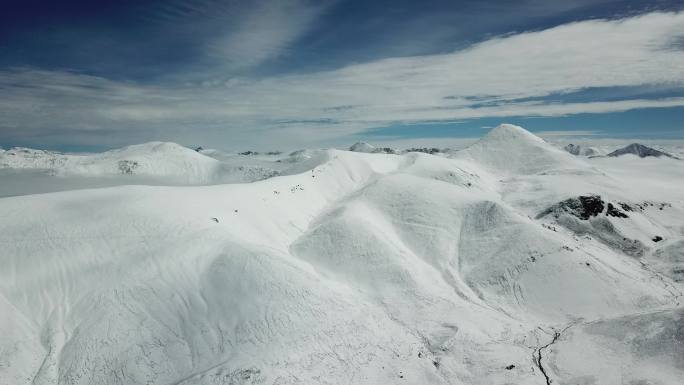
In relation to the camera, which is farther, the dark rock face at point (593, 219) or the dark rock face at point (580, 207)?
the dark rock face at point (580, 207)

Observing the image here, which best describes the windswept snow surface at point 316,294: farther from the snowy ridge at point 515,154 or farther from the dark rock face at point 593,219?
the snowy ridge at point 515,154

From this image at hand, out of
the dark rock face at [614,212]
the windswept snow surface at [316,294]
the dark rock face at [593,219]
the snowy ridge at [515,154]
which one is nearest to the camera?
the windswept snow surface at [316,294]

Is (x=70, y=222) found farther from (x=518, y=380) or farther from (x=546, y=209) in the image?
(x=546, y=209)

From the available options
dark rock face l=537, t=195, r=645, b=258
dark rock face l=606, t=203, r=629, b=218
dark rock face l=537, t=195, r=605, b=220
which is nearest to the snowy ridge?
dark rock face l=537, t=195, r=605, b=220

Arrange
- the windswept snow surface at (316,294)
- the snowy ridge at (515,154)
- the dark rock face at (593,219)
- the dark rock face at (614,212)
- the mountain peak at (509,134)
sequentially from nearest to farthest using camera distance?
the windswept snow surface at (316,294), the dark rock face at (593,219), the dark rock face at (614,212), the snowy ridge at (515,154), the mountain peak at (509,134)

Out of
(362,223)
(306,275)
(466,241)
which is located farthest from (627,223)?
(306,275)

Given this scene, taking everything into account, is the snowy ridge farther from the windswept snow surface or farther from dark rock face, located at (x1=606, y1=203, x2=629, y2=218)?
the windswept snow surface

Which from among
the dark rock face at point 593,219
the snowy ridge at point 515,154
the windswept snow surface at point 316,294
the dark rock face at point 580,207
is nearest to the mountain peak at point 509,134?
the snowy ridge at point 515,154
